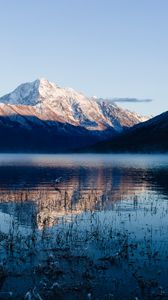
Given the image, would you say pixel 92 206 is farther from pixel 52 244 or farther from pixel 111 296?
pixel 111 296

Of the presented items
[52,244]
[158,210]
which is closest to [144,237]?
[52,244]

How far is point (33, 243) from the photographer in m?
31.3

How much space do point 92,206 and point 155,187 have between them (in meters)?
27.6

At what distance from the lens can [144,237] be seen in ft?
109

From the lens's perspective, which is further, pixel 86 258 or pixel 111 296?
pixel 86 258

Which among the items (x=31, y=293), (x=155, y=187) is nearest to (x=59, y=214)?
(x=31, y=293)

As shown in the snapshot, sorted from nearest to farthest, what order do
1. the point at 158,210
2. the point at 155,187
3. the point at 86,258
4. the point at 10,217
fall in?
the point at 86,258 < the point at 10,217 < the point at 158,210 < the point at 155,187

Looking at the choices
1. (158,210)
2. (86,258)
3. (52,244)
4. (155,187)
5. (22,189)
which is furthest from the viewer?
(155,187)

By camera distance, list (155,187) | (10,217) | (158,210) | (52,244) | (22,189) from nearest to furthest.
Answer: (52,244) < (10,217) < (158,210) < (22,189) < (155,187)

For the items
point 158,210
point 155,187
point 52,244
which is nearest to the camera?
point 52,244

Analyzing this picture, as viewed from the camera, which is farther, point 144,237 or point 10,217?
point 10,217

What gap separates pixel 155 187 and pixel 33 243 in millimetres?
46974

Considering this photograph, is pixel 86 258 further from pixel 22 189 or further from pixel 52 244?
pixel 22 189

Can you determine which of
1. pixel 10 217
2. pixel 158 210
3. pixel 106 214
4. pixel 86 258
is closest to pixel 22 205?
pixel 10 217
